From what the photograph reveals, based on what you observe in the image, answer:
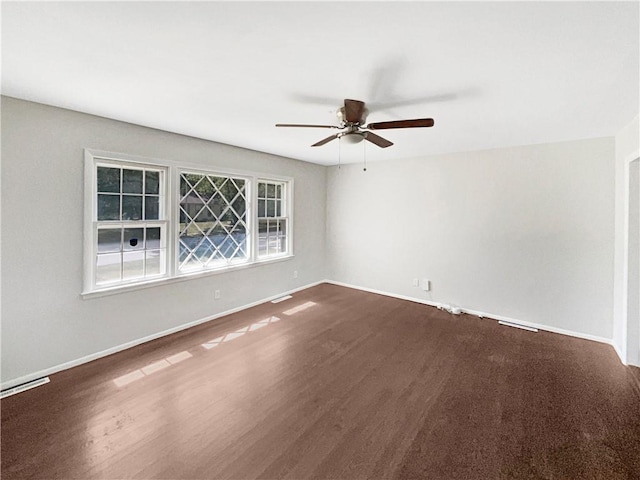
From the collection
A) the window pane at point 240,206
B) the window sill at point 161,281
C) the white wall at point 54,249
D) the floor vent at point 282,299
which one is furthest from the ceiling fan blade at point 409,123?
the floor vent at point 282,299

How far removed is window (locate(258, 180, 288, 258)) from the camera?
482 centimetres

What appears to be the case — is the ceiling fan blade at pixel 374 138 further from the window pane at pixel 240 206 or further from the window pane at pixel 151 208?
the window pane at pixel 151 208

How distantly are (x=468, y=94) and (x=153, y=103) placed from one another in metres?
2.73

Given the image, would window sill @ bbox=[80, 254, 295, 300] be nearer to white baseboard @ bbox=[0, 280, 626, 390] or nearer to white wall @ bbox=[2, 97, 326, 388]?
white wall @ bbox=[2, 97, 326, 388]

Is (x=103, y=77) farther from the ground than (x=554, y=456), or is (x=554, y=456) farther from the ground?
(x=103, y=77)

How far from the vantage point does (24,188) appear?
250 cm

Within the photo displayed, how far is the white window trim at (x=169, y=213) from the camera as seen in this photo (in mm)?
2863

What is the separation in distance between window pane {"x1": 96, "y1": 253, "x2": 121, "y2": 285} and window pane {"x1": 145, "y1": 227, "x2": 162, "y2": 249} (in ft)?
1.10

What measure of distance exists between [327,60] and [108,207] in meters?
2.78

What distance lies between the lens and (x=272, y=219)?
16.4 ft

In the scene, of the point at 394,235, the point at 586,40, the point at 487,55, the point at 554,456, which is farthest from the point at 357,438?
the point at 394,235

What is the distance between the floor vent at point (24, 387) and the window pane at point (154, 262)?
4.23ft

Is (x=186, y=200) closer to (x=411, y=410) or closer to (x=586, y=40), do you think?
(x=411, y=410)

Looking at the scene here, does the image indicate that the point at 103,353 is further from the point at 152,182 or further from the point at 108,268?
the point at 152,182
